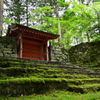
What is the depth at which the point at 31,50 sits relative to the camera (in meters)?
11.2

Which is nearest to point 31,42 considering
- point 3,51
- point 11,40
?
point 11,40

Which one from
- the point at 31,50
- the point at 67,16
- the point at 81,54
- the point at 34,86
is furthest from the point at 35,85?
the point at 67,16

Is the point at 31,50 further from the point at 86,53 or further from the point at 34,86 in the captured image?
the point at 34,86

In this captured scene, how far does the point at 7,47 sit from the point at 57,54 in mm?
5308

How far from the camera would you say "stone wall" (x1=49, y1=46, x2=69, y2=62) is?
1176 cm

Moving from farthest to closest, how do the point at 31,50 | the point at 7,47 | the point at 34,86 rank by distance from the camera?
the point at 31,50, the point at 7,47, the point at 34,86

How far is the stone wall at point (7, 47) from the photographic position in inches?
360

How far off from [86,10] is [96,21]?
151 centimetres

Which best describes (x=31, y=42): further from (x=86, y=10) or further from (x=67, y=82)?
(x=67, y=82)

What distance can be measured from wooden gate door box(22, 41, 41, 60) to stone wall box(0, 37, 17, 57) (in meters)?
1.33

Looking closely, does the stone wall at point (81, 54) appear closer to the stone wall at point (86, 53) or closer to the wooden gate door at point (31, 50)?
the stone wall at point (86, 53)

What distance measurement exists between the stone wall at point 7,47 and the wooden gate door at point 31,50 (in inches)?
52.3

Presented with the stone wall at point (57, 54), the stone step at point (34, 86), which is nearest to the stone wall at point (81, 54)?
the stone wall at point (57, 54)

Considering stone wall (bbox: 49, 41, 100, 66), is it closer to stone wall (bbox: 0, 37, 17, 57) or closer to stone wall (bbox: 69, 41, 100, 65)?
stone wall (bbox: 69, 41, 100, 65)
